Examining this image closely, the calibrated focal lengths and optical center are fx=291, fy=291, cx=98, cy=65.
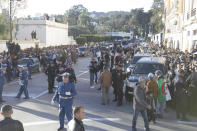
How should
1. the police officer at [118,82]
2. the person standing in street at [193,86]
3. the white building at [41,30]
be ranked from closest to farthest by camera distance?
the person standing in street at [193,86], the police officer at [118,82], the white building at [41,30]

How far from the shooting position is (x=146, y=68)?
1320 centimetres

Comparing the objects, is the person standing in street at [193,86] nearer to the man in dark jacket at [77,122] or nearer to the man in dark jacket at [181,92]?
the man in dark jacket at [181,92]

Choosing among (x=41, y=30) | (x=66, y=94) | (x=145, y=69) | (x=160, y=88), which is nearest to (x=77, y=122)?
(x=66, y=94)

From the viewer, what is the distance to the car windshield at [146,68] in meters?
13.0

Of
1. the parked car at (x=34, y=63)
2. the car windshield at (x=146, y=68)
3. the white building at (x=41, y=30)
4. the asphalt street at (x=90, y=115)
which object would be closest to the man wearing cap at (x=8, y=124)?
the asphalt street at (x=90, y=115)

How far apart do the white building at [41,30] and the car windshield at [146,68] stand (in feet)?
133

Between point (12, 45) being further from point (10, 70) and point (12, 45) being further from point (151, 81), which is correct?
point (151, 81)

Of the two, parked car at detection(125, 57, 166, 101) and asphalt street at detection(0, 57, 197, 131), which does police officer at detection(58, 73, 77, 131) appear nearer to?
asphalt street at detection(0, 57, 197, 131)

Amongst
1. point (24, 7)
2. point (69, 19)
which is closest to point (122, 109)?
point (24, 7)

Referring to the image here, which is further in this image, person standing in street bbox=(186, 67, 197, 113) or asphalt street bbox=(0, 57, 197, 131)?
person standing in street bbox=(186, 67, 197, 113)

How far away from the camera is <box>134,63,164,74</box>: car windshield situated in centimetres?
1301

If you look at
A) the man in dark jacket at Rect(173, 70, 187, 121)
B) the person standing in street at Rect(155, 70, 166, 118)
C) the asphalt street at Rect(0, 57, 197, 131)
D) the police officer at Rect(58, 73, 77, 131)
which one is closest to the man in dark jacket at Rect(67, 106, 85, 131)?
the police officer at Rect(58, 73, 77, 131)

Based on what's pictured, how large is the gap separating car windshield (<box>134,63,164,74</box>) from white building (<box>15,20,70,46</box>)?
133 ft

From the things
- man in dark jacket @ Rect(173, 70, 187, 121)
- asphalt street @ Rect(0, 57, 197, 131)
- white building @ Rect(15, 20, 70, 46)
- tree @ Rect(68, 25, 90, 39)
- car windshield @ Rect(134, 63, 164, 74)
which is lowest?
asphalt street @ Rect(0, 57, 197, 131)
